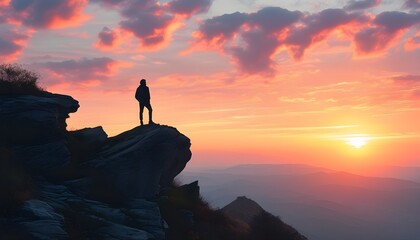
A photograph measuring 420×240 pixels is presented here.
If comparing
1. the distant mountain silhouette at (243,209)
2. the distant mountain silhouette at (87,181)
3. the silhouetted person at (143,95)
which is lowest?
the distant mountain silhouette at (243,209)

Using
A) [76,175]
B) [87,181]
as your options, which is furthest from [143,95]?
[87,181]

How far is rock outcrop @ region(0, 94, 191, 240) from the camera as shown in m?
16.6

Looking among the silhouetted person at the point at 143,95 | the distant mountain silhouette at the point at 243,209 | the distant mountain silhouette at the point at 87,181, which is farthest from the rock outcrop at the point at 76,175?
the distant mountain silhouette at the point at 243,209

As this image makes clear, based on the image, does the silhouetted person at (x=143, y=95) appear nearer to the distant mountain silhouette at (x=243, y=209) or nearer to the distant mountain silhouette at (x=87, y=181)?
the distant mountain silhouette at (x=87, y=181)

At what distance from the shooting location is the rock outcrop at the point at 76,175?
1659 centimetres

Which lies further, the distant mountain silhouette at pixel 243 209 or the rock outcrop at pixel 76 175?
the distant mountain silhouette at pixel 243 209

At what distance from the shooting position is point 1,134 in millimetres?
22750

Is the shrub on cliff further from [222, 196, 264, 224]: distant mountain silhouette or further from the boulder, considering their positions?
[222, 196, 264, 224]: distant mountain silhouette

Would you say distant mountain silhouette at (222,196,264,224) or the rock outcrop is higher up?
the rock outcrop

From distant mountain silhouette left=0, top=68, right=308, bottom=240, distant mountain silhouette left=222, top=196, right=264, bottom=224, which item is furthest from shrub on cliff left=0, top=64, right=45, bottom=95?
distant mountain silhouette left=222, top=196, right=264, bottom=224

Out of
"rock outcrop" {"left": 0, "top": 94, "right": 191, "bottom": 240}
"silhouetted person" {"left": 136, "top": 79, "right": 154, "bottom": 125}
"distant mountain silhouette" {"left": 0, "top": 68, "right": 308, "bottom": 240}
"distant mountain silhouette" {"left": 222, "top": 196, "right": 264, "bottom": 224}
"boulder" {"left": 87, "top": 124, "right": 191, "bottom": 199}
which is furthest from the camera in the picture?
"distant mountain silhouette" {"left": 222, "top": 196, "right": 264, "bottom": 224}

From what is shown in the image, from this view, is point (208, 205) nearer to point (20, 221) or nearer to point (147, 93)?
point (147, 93)

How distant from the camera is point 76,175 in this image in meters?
22.6

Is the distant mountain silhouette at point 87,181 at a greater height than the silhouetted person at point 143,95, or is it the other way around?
the silhouetted person at point 143,95
